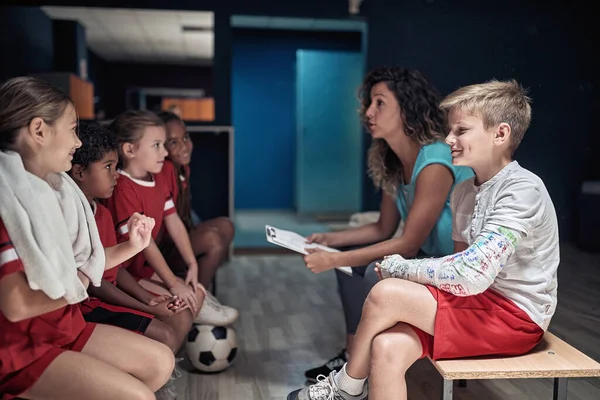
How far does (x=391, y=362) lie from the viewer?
139 cm

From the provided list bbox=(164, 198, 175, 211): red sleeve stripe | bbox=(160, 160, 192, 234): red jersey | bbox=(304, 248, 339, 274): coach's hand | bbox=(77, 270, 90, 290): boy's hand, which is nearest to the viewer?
bbox=(77, 270, 90, 290): boy's hand

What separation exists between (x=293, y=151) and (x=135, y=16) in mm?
2550

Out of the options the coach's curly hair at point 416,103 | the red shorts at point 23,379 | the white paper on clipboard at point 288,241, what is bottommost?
the red shorts at point 23,379

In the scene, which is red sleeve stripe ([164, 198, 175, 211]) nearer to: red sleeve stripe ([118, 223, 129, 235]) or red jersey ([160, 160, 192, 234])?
red jersey ([160, 160, 192, 234])

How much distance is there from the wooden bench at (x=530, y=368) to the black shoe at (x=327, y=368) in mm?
818

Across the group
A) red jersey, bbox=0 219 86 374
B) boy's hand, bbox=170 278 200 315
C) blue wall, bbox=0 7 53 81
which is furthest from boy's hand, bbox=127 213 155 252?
blue wall, bbox=0 7 53 81

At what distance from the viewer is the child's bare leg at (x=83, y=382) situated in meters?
1.18

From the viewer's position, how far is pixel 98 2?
433cm

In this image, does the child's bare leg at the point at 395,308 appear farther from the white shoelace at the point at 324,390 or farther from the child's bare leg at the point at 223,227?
the child's bare leg at the point at 223,227

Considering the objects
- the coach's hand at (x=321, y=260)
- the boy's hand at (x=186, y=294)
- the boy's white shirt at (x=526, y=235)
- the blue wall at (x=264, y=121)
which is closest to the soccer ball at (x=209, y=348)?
the boy's hand at (x=186, y=294)

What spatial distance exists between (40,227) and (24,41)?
5.20 metres

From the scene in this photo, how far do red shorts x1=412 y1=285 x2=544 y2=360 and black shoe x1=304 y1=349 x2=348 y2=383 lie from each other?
771mm

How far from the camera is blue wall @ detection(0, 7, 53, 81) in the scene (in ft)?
16.6

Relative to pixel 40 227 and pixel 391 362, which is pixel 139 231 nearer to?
pixel 40 227
